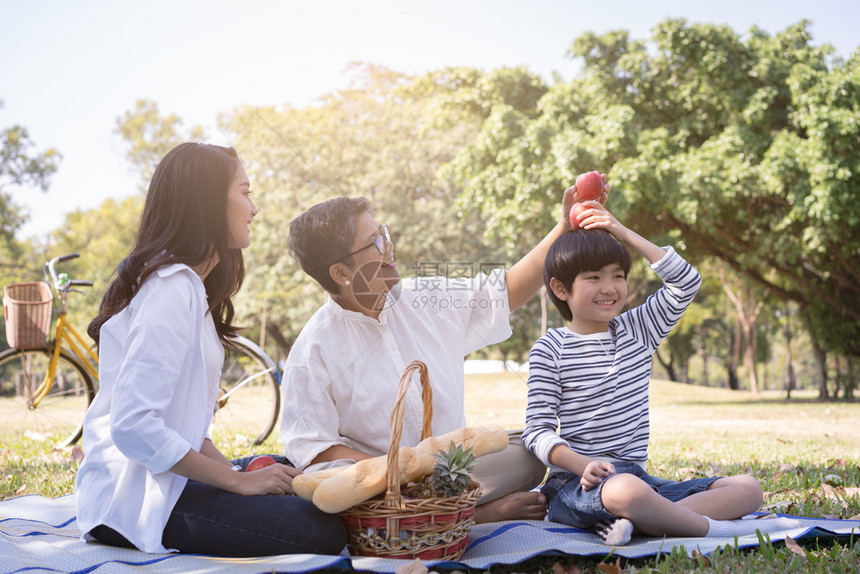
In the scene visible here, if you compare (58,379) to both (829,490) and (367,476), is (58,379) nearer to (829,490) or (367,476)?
(367,476)

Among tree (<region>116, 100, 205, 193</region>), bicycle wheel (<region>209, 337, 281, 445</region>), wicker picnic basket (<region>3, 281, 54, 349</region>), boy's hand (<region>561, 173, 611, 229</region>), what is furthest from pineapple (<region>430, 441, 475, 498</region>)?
tree (<region>116, 100, 205, 193</region>)

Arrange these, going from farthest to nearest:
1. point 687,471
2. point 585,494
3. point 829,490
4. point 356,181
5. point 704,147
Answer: point 356,181 → point 704,147 → point 687,471 → point 829,490 → point 585,494

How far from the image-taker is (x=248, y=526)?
2.46m

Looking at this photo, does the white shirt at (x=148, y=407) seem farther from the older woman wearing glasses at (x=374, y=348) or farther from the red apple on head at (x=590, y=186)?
the red apple on head at (x=590, y=186)

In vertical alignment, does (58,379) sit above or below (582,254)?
below

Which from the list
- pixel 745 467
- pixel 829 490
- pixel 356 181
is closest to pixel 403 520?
pixel 829 490

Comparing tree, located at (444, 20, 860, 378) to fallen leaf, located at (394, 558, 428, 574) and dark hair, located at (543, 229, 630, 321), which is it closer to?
dark hair, located at (543, 229, 630, 321)

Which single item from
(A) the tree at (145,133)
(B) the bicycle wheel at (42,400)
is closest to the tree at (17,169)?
(A) the tree at (145,133)

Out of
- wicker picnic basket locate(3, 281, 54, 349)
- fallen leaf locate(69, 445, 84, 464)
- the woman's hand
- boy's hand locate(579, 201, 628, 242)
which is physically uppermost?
boy's hand locate(579, 201, 628, 242)

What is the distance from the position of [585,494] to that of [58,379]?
624 centimetres

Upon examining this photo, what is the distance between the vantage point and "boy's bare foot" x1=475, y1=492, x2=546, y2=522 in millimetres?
3008

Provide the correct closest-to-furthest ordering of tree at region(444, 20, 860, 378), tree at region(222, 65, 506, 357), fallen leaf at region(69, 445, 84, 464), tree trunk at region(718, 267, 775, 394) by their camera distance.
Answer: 1. fallen leaf at region(69, 445, 84, 464)
2. tree at region(444, 20, 860, 378)
3. tree at region(222, 65, 506, 357)
4. tree trunk at region(718, 267, 775, 394)

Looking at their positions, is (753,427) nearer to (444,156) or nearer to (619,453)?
(619,453)

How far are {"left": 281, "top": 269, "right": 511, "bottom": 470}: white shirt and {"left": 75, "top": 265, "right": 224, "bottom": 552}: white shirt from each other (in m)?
0.37
